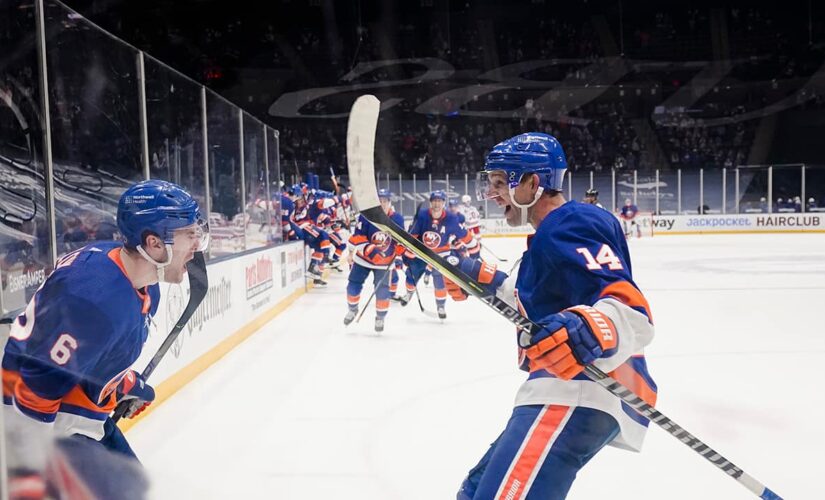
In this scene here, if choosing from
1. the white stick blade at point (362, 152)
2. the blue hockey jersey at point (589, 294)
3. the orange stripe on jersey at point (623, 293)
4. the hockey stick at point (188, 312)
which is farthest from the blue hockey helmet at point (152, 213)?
the orange stripe on jersey at point (623, 293)

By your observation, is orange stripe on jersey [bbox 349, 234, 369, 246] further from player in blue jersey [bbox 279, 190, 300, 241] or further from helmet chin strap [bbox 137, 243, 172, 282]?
helmet chin strap [bbox 137, 243, 172, 282]

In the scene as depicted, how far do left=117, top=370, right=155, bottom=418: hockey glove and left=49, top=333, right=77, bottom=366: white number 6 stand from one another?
0.39 m

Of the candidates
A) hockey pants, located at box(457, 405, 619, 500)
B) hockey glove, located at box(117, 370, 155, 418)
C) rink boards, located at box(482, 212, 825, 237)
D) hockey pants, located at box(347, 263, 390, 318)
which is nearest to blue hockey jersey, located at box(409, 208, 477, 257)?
hockey pants, located at box(347, 263, 390, 318)

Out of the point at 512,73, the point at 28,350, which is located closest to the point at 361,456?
the point at 28,350

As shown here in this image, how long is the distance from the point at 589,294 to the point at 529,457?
0.31 meters

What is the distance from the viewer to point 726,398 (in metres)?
3.26

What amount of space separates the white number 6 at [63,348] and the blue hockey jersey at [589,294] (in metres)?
0.82

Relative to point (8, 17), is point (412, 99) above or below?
above

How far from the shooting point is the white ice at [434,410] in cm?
232

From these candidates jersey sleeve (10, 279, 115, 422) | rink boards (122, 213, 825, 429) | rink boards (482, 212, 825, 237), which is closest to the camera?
jersey sleeve (10, 279, 115, 422)

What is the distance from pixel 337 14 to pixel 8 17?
52.8 ft

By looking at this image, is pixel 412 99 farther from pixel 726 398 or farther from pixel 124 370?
pixel 124 370

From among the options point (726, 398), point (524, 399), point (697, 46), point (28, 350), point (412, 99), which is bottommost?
point (726, 398)

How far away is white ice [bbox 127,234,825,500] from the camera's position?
2318mm
